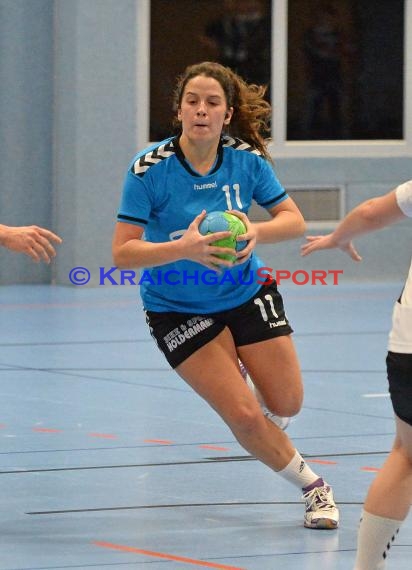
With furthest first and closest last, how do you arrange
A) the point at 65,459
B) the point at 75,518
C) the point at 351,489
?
the point at 65,459
the point at 351,489
the point at 75,518

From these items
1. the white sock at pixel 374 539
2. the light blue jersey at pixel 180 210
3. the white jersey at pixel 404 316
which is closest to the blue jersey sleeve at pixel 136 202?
the light blue jersey at pixel 180 210

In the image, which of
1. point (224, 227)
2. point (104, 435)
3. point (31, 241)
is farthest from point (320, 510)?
point (104, 435)

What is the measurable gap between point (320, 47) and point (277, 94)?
71cm

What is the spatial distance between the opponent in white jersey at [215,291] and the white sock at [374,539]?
3.57 ft

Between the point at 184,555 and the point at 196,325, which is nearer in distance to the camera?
the point at 184,555

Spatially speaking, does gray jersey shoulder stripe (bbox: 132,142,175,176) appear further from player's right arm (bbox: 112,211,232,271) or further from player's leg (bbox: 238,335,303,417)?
player's leg (bbox: 238,335,303,417)

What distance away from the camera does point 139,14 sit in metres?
14.4

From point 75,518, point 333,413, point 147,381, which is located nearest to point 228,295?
point 75,518

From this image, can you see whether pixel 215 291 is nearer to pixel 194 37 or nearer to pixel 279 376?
pixel 279 376

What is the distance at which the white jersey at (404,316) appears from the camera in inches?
153

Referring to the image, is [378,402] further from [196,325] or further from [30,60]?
[30,60]

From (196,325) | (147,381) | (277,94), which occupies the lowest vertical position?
(147,381)

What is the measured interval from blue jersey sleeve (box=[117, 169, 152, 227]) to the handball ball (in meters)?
0.36

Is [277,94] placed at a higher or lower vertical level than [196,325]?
higher
